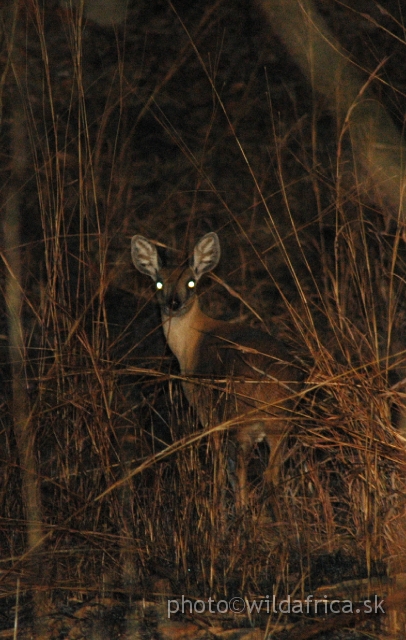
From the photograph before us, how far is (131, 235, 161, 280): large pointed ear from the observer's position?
654 cm

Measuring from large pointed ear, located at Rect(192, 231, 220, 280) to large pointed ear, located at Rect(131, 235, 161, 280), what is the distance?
0.76 ft

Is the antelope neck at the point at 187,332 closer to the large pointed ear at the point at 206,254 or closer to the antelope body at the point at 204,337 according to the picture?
the antelope body at the point at 204,337

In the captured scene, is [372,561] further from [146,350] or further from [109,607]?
[146,350]

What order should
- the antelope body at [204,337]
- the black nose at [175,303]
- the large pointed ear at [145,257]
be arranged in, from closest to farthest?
1. the antelope body at [204,337]
2. the black nose at [175,303]
3. the large pointed ear at [145,257]

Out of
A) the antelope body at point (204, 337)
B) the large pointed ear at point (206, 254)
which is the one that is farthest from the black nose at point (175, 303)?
the large pointed ear at point (206, 254)

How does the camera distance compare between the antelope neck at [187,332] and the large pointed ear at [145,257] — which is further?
the large pointed ear at [145,257]

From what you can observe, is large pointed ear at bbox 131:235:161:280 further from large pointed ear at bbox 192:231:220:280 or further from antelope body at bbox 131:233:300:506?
large pointed ear at bbox 192:231:220:280

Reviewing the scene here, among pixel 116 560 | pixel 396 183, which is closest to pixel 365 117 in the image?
pixel 396 183

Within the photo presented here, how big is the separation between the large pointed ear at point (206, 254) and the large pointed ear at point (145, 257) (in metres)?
0.23

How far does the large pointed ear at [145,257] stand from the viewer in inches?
257

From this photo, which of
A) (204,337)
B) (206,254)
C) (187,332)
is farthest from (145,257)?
(204,337)

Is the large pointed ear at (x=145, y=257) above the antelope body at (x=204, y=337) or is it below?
above

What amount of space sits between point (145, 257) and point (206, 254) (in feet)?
1.18

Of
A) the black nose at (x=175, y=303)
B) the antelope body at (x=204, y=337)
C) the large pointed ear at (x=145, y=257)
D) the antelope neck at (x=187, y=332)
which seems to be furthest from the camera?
the large pointed ear at (x=145, y=257)
